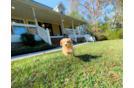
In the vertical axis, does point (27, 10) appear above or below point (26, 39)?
above

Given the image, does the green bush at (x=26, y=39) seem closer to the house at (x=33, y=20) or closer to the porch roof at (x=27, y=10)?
the house at (x=33, y=20)

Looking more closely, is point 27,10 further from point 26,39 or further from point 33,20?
point 26,39

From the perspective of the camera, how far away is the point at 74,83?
1.27 m

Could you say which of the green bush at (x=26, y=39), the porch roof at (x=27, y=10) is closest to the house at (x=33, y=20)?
the porch roof at (x=27, y=10)

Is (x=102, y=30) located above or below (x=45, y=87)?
above

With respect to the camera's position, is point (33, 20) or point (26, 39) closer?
point (26, 39)

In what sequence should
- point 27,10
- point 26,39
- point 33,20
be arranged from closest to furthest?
point 26,39 < point 27,10 < point 33,20

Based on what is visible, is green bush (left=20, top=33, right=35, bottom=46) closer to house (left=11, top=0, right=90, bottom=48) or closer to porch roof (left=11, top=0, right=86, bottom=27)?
house (left=11, top=0, right=90, bottom=48)

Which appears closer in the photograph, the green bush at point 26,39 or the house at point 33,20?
the green bush at point 26,39

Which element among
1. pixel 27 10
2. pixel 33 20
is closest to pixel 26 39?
pixel 27 10

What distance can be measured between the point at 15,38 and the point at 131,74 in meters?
6.65
